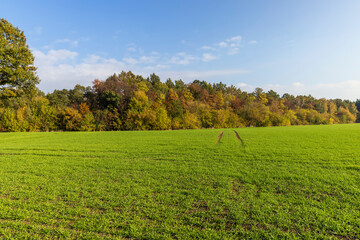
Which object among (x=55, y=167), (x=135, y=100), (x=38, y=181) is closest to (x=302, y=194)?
(x=38, y=181)

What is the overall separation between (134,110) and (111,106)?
6262 millimetres

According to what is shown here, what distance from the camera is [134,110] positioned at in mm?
43938

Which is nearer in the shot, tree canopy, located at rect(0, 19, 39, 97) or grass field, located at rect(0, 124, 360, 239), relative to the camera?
grass field, located at rect(0, 124, 360, 239)

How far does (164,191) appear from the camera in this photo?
5758mm

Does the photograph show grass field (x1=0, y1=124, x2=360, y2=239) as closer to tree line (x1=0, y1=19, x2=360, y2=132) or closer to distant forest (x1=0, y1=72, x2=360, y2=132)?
tree line (x1=0, y1=19, x2=360, y2=132)

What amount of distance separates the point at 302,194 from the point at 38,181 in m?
10.2

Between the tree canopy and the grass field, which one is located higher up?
the tree canopy

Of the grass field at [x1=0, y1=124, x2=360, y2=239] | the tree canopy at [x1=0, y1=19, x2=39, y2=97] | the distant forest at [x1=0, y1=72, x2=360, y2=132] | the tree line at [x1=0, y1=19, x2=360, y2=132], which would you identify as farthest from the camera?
→ the distant forest at [x1=0, y1=72, x2=360, y2=132]

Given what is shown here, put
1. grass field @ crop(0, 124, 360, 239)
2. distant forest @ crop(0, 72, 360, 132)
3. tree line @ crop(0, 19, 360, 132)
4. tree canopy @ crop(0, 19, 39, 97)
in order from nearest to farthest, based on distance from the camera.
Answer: grass field @ crop(0, 124, 360, 239)
tree canopy @ crop(0, 19, 39, 97)
tree line @ crop(0, 19, 360, 132)
distant forest @ crop(0, 72, 360, 132)

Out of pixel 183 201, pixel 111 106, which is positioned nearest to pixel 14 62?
pixel 111 106

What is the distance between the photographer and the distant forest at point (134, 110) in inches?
1532

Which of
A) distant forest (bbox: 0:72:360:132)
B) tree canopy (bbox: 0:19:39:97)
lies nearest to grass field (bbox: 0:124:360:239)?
tree canopy (bbox: 0:19:39:97)

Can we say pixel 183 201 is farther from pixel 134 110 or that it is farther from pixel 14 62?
pixel 134 110

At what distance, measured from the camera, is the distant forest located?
38.9 m
